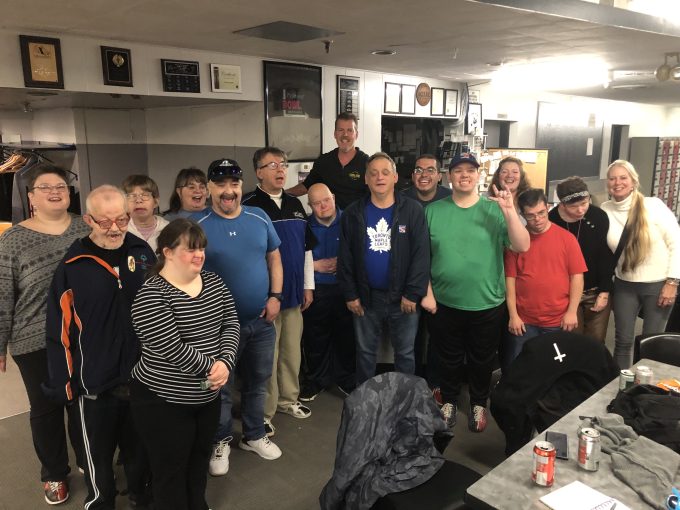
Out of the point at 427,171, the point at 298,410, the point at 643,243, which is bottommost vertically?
the point at 298,410

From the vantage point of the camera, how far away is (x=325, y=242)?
3389mm

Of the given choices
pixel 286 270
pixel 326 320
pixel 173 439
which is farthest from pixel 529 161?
pixel 173 439

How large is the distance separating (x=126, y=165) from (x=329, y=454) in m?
4.13

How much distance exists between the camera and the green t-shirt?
9.58 ft

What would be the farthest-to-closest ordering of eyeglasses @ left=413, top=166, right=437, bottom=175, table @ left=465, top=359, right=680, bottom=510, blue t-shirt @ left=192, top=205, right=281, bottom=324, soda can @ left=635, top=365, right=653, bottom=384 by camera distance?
1. eyeglasses @ left=413, top=166, right=437, bottom=175
2. blue t-shirt @ left=192, top=205, right=281, bottom=324
3. soda can @ left=635, top=365, right=653, bottom=384
4. table @ left=465, top=359, right=680, bottom=510

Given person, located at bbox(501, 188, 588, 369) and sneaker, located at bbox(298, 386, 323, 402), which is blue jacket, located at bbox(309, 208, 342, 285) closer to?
sneaker, located at bbox(298, 386, 323, 402)

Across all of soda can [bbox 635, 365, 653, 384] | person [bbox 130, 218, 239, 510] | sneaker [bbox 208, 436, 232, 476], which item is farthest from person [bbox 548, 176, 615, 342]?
sneaker [bbox 208, 436, 232, 476]

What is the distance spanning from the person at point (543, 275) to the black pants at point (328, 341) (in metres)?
1.09

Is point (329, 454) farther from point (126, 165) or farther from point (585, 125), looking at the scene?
point (585, 125)

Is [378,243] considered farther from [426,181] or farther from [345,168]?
[345,168]

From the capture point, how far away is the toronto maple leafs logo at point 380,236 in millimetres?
2973

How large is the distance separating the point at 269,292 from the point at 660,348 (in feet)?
6.67

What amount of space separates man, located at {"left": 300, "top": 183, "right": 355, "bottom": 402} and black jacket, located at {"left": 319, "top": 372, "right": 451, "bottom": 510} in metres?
1.46

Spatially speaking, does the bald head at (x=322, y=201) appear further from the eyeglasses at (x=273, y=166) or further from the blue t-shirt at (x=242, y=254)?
the blue t-shirt at (x=242, y=254)
